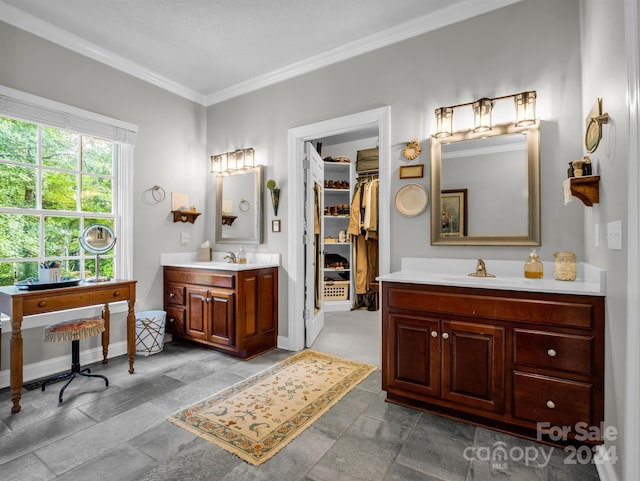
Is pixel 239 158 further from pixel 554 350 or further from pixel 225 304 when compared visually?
pixel 554 350

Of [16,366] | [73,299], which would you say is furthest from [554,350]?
[16,366]

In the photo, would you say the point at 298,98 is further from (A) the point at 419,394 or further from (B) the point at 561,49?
(A) the point at 419,394

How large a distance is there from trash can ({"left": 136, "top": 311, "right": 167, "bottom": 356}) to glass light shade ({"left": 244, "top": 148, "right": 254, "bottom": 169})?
73.5 inches

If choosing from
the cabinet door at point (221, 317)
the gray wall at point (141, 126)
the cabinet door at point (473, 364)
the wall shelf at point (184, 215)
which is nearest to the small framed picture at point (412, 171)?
the cabinet door at point (473, 364)

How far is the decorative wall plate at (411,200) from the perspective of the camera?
2721mm

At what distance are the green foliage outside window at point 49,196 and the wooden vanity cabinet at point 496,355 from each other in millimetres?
2881

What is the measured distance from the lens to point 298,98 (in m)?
3.51

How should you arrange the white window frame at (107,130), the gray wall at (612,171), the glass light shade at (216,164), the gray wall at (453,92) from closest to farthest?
1. the gray wall at (612,171)
2. the gray wall at (453,92)
3. the white window frame at (107,130)
4. the glass light shade at (216,164)

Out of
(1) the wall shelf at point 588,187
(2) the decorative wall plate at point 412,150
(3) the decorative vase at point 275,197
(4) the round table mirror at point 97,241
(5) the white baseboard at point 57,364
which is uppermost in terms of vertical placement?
(2) the decorative wall plate at point 412,150

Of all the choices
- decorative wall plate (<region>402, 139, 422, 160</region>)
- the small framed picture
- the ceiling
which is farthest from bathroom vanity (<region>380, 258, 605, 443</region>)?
the ceiling

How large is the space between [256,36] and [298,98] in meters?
0.71

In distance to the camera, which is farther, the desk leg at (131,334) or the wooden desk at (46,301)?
the desk leg at (131,334)

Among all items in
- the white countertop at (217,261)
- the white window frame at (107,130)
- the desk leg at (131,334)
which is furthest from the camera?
the white countertop at (217,261)

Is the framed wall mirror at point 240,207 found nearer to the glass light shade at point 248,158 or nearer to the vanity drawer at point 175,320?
the glass light shade at point 248,158
